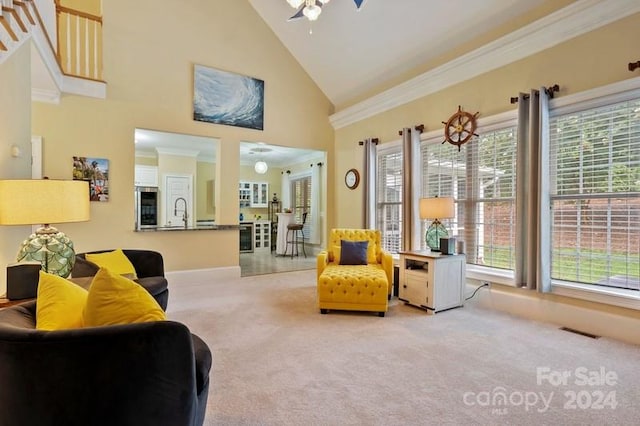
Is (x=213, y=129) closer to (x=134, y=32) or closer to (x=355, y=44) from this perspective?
(x=134, y=32)

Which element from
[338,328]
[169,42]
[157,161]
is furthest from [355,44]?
[157,161]

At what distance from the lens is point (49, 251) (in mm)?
2223

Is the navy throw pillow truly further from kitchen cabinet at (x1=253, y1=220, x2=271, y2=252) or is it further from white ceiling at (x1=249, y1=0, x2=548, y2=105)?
kitchen cabinet at (x1=253, y1=220, x2=271, y2=252)

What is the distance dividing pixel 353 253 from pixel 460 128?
7.09ft

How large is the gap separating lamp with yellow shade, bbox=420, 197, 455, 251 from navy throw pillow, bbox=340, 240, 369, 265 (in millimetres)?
850

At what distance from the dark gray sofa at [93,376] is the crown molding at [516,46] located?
4.30 metres

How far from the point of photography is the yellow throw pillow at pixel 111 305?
1.29 metres

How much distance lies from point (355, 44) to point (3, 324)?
545cm

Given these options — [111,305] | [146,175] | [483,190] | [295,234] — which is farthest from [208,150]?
[111,305]

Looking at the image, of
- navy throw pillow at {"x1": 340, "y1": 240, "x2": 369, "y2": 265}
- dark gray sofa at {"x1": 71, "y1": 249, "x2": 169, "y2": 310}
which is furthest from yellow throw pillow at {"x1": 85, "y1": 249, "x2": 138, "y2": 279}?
navy throw pillow at {"x1": 340, "y1": 240, "x2": 369, "y2": 265}

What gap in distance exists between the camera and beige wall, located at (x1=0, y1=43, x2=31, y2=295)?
7.99ft

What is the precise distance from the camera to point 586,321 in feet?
10.1

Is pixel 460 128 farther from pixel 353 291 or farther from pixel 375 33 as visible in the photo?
pixel 353 291

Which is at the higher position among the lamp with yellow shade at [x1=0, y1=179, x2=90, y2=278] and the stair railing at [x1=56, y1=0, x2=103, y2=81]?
the stair railing at [x1=56, y1=0, x2=103, y2=81]
